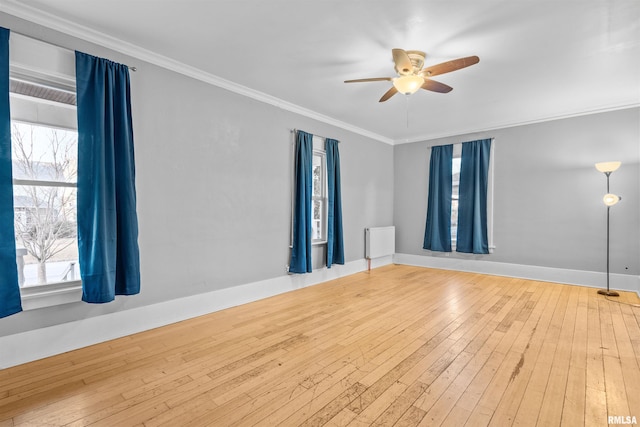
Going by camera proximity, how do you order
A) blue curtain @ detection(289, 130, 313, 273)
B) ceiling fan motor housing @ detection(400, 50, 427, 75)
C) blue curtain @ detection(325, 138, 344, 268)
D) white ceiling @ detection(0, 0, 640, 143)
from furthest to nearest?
blue curtain @ detection(325, 138, 344, 268), blue curtain @ detection(289, 130, 313, 273), ceiling fan motor housing @ detection(400, 50, 427, 75), white ceiling @ detection(0, 0, 640, 143)

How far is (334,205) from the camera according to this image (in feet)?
17.5

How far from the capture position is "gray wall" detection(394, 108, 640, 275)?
4.60 metres

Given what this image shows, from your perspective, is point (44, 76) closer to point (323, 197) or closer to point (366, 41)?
point (366, 41)

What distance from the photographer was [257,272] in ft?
13.7

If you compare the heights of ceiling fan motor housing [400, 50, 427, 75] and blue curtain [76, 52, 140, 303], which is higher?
ceiling fan motor housing [400, 50, 427, 75]

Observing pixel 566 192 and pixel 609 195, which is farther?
pixel 566 192

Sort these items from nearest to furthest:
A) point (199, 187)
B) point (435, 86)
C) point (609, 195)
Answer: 1. point (435, 86)
2. point (199, 187)
3. point (609, 195)

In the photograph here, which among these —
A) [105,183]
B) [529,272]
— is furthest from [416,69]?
[529,272]

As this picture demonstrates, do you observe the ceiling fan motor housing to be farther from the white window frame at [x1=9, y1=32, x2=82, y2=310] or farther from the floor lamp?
the floor lamp

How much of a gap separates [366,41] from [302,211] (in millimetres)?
2431

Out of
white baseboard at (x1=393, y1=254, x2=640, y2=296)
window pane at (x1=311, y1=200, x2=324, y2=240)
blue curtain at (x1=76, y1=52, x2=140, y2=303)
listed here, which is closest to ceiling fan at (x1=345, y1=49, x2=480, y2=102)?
blue curtain at (x1=76, y1=52, x2=140, y2=303)

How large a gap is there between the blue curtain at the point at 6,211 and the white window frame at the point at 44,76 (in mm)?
119

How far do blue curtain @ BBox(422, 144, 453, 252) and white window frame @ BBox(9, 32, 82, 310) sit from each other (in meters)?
5.80

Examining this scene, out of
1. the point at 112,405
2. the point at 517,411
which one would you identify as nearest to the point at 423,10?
the point at 517,411
